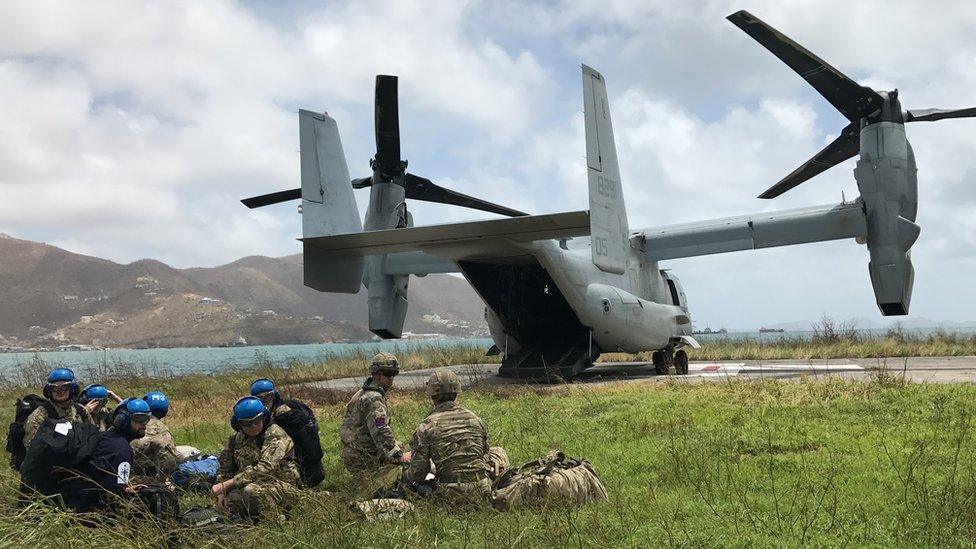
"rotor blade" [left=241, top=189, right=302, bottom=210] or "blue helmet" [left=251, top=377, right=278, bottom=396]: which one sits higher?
"rotor blade" [left=241, top=189, right=302, bottom=210]

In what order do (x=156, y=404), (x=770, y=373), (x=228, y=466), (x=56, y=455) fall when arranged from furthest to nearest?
1. (x=770, y=373)
2. (x=156, y=404)
3. (x=228, y=466)
4. (x=56, y=455)

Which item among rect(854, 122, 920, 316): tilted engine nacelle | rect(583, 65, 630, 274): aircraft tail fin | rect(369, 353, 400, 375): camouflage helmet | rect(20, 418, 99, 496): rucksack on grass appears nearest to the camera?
rect(20, 418, 99, 496): rucksack on grass

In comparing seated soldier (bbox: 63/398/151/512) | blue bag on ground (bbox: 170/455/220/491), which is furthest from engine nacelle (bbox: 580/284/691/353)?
seated soldier (bbox: 63/398/151/512)

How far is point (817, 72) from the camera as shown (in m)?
16.5

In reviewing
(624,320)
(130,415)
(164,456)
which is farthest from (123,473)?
(624,320)

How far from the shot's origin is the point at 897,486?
20.0 feet

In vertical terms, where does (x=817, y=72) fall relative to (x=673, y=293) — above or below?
above

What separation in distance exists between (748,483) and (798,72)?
12.9 meters

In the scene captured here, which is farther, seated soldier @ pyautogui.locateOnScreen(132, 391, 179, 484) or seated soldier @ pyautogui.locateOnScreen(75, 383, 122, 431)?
seated soldier @ pyautogui.locateOnScreen(75, 383, 122, 431)

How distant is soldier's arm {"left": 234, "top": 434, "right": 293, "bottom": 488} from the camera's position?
5938 millimetres

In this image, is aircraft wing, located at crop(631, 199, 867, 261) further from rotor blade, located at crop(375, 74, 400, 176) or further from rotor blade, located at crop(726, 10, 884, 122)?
rotor blade, located at crop(375, 74, 400, 176)

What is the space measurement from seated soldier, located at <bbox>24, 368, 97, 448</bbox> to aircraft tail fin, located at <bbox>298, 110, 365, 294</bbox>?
7.09 metres

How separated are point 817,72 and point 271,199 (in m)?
16.1

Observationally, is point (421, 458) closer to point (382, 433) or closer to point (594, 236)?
point (382, 433)
